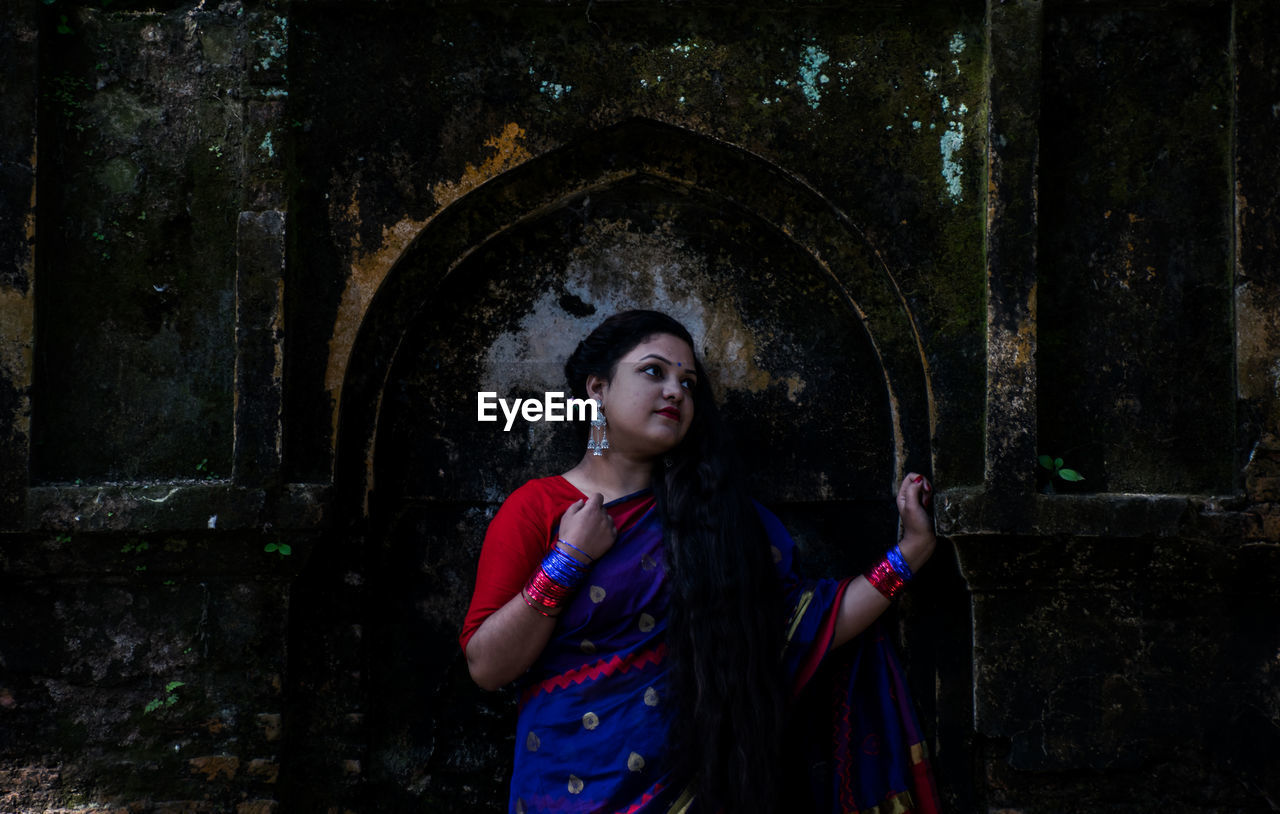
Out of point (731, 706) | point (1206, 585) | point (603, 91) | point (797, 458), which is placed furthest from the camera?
point (797, 458)

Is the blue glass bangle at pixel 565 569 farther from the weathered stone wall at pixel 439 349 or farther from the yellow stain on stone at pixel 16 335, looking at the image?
the yellow stain on stone at pixel 16 335

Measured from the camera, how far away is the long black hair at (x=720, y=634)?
7.88 ft

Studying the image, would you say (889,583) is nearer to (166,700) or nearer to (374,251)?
(374,251)

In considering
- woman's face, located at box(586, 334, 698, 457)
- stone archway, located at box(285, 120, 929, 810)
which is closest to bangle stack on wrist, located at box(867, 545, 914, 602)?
stone archway, located at box(285, 120, 929, 810)

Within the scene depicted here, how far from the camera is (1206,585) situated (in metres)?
2.65

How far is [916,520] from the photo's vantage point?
2.68 metres

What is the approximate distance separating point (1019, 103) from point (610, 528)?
178cm

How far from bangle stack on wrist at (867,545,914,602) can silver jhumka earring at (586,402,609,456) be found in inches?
34.7

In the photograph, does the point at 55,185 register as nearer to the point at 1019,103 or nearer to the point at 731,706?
the point at 731,706

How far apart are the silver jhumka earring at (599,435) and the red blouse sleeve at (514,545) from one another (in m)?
0.14

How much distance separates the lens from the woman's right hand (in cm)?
234

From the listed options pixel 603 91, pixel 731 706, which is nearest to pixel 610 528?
pixel 731 706

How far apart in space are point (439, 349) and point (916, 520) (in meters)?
1.63

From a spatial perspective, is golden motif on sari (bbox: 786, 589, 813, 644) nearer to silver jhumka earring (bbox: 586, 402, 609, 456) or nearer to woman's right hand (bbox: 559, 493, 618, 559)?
woman's right hand (bbox: 559, 493, 618, 559)
